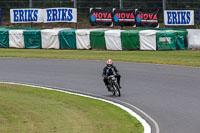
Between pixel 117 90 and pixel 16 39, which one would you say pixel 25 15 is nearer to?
pixel 16 39

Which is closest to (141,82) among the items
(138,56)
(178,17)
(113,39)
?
(138,56)

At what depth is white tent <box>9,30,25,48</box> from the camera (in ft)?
143

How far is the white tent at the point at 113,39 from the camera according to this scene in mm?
39344

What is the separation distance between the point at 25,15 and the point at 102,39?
36.9 feet

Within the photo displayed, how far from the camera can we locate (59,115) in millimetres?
14344

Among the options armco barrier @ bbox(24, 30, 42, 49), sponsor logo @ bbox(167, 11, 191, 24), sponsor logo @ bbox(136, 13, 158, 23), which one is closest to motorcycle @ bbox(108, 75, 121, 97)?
sponsor logo @ bbox(167, 11, 191, 24)

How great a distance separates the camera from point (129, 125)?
42.2 feet

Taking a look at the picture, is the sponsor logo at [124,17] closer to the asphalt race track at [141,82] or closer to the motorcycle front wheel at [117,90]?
the asphalt race track at [141,82]

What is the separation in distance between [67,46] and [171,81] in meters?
21.4

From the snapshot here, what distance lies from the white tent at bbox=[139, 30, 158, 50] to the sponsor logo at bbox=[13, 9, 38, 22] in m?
13.2

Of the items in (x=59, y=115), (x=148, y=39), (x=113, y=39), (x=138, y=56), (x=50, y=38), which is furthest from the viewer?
(x=50, y=38)

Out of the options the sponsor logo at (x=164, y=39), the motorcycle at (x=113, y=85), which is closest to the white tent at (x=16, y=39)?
the sponsor logo at (x=164, y=39)

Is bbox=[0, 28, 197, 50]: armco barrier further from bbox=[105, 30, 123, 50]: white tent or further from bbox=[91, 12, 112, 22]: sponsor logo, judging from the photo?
bbox=[91, 12, 112, 22]: sponsor logo

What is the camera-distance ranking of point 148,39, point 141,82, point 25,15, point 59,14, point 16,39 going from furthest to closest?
point 25,15 → point 59,14 → point 16,39 → point 148,39 → point 141,82
